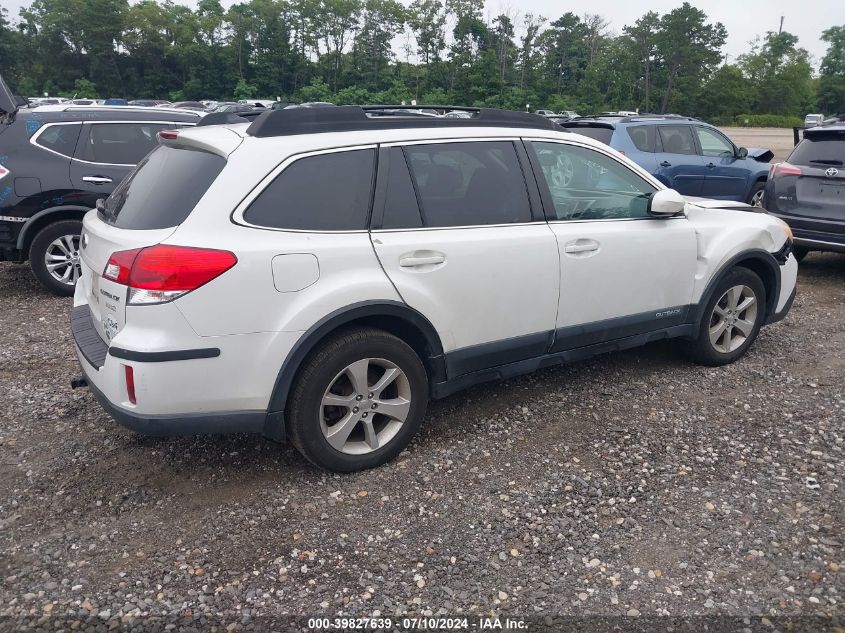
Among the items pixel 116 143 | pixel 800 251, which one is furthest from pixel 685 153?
pixel 116 143

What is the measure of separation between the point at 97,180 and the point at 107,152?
354 mm

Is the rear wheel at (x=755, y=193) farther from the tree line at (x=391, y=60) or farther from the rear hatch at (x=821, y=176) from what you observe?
the tree line at (x=391, y=60)

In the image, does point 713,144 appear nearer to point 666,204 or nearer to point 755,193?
point 755,193

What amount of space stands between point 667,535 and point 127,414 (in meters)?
2.39

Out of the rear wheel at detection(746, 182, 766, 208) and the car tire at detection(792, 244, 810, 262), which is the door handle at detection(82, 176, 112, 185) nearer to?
the car tire at detection(792, 244, 810, 262)

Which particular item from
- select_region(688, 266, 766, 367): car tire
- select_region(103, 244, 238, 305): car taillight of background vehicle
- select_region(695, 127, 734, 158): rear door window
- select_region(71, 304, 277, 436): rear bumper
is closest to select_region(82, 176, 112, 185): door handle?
select_region(71, 304, 277, 436): rear bumper

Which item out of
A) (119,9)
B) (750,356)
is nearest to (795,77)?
(119,9)

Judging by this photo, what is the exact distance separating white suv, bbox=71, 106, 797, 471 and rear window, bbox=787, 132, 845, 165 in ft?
12.9

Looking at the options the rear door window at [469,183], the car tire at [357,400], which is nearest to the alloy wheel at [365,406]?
the car tire at [357,400]

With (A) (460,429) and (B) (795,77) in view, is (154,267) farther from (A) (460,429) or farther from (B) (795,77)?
(B) (795,77)

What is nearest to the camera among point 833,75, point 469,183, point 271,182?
point 271,182

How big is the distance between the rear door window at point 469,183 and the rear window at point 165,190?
102 cm

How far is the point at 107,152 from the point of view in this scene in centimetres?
681

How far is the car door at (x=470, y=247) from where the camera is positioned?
3.37m
